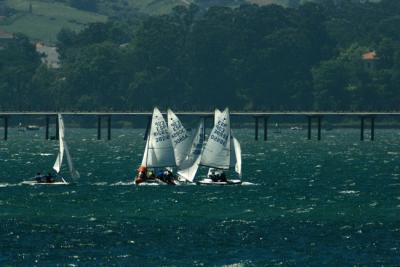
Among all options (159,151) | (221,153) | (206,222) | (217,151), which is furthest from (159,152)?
(206,222)

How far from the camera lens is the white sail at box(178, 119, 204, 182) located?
441 feet

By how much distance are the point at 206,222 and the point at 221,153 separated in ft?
111

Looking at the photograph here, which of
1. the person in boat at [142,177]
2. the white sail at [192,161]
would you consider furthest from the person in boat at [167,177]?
the white sail at [192,161]

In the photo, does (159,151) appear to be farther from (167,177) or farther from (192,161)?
(167,177)

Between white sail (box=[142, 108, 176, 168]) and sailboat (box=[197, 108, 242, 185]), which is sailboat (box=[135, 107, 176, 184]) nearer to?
white sail (box=[142, 108, 176, 168])

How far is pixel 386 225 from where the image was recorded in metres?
99.5

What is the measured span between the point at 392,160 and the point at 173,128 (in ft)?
156

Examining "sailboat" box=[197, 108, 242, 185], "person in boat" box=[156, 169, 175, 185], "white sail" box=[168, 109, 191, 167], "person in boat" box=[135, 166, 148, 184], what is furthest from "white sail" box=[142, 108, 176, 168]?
"sailboat" box=[197, 108, 242, 185]

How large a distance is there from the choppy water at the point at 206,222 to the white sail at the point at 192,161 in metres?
4.08

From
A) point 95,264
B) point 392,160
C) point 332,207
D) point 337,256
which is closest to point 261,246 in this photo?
point 337,256

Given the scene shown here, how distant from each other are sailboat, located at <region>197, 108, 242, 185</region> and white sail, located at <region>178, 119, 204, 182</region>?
55cm

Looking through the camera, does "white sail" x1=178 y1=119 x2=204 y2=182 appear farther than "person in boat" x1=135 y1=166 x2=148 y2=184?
Yes

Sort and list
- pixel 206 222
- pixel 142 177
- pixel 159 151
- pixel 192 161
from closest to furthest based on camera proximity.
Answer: pixel 206 222 → pixel 142 177 → pixel 192 161 → pixel 159 151

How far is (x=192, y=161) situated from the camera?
443 ft
